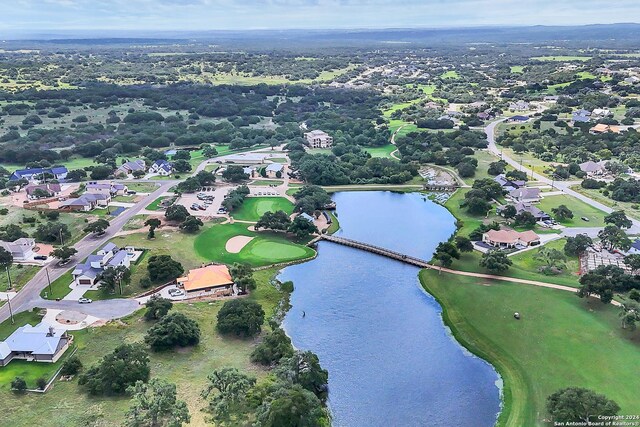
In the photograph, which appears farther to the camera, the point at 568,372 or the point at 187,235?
the point at 187,235

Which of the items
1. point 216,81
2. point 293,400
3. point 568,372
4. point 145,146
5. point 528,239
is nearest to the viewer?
point 293,400

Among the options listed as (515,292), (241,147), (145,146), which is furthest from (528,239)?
(145,146)

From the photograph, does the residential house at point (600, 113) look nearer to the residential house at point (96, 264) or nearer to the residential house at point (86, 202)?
the residential house at point (86, 202)

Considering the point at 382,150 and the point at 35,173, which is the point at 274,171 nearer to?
the point at 382,150

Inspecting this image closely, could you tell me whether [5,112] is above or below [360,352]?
above

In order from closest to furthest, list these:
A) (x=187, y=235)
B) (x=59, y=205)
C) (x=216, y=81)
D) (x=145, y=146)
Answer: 1. (x=187, y=235)
2. (x=59, y=205)
3. (x=145, y=146)
4. (x=216, y=81)

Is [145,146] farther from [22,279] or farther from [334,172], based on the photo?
[22,279]

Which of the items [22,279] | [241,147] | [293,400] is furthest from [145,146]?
[293,400]
